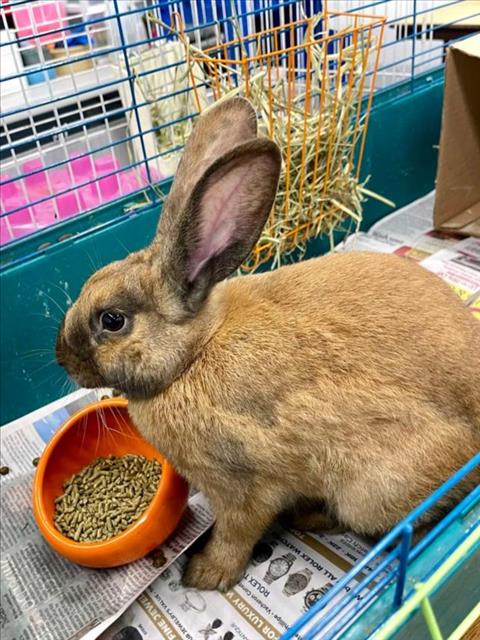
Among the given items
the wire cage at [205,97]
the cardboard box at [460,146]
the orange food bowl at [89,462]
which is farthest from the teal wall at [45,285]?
the cardboard box at [460,146]

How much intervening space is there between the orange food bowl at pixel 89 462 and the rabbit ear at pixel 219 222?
284mm

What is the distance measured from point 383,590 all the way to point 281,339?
Answer: 311 mm

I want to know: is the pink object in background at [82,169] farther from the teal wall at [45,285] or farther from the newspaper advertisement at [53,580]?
the newspaper advertisement at [53,580]

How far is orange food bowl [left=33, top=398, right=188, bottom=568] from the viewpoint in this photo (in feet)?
2.82

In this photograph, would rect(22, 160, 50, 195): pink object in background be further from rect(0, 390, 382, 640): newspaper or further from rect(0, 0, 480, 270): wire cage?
rect(0, 390, 382, 640): newspaper

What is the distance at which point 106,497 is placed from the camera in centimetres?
97

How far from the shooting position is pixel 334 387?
76 cm

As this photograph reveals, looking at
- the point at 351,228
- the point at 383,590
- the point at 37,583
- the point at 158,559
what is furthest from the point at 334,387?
the point at 351,228

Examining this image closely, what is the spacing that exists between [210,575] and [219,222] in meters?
0.49

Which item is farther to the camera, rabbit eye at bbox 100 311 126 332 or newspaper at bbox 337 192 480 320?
newspaper at bbox 337 192 480 320

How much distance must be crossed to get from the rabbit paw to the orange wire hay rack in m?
0.58

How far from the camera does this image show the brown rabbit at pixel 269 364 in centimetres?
76

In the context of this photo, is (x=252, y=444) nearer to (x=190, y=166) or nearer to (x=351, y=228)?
(x=190, y=166)

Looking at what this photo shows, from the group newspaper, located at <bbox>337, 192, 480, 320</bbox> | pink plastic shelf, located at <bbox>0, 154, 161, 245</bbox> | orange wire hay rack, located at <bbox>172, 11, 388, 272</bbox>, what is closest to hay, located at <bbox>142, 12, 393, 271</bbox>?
orange wire hay rack, located at <bbox>172, 11, 388, 272</bbox>
